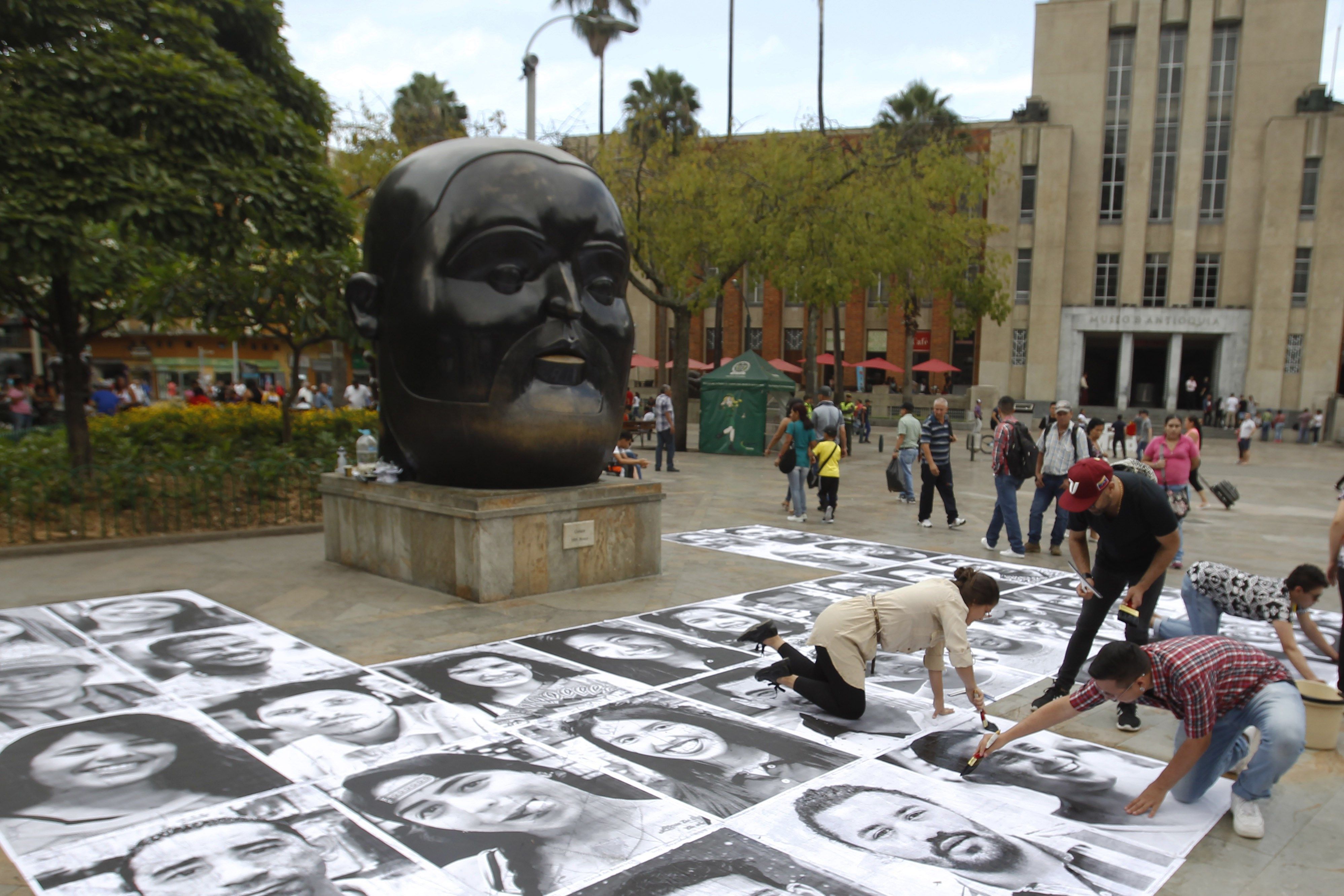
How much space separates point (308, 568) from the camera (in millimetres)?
9039

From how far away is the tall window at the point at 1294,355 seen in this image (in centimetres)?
3978

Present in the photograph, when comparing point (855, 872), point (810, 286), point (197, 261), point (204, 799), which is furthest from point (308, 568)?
point (810, 286)

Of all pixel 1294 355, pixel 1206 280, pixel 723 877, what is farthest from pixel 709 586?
pixel 1206 280

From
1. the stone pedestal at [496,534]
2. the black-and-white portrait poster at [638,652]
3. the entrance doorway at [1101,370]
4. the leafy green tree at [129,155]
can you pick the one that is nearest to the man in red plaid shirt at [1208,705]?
the black-and-white portrait poster at [638,652]

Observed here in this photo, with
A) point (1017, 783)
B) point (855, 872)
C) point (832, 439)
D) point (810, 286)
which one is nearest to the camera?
point (855, 872)

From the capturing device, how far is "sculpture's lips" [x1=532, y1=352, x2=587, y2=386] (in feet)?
25.5

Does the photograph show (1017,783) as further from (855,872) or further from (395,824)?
(395,824)

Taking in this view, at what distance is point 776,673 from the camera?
220 inches

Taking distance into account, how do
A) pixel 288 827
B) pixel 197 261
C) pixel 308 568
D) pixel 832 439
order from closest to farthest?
pixel 288 827, pixel 308 568, pixel 832 439, pixel 197 261

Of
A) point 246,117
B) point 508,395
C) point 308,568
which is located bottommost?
point 308,568

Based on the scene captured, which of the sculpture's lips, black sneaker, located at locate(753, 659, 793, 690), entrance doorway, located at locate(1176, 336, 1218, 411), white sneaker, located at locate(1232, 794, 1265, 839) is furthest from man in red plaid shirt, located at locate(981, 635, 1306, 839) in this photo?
entrance doorway, located at locate(1176, 336, 1218, 411)

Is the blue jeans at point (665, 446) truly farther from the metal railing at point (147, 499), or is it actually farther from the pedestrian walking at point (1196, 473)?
the pedestrian walking at point (1196, 473)

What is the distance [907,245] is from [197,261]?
17.8 m

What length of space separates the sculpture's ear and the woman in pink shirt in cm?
815
